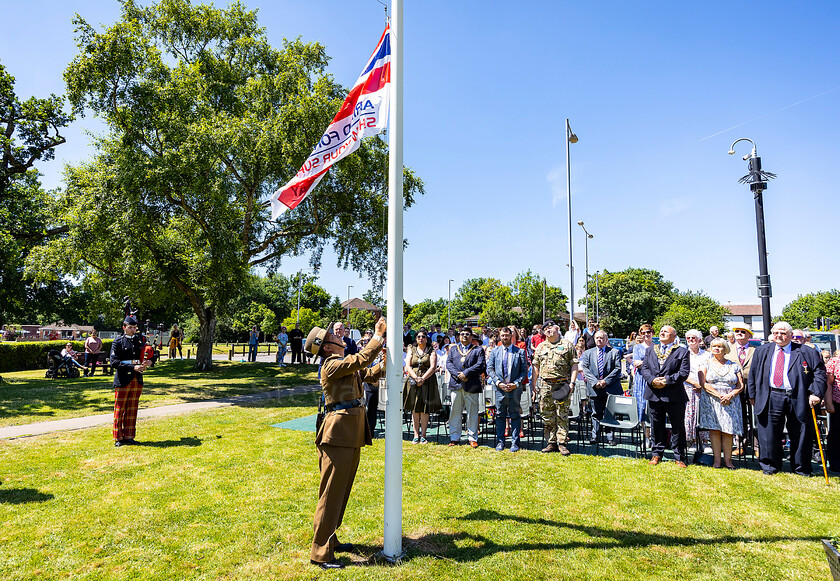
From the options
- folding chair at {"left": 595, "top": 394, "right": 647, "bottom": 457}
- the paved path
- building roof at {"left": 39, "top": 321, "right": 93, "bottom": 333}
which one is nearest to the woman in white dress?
folding chair at {"left": 595, "top": 394, "right": 647, "bottom": 457}

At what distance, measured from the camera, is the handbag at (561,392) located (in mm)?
8016

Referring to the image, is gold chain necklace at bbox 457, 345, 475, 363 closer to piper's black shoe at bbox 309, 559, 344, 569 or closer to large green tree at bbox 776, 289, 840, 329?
piper's black shoe at bbox 309, 559, 344, 569

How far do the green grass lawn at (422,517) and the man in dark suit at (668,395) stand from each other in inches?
13.1

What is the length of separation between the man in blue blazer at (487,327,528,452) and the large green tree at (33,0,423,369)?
12.0 meters

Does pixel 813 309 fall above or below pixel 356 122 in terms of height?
above

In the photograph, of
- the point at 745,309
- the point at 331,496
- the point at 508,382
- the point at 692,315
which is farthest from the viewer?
the point at 745,309

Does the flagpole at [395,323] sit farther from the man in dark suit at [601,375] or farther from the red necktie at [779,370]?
the red necktie at [779,370]

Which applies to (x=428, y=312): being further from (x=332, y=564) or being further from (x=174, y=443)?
(x=332, y=564)

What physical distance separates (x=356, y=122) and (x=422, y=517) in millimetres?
4476

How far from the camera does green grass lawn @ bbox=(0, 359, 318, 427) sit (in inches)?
482

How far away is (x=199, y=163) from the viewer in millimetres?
17281

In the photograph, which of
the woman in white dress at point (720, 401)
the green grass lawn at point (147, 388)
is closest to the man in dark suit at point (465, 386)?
Answer: the woman in white dress at point (720, 401)

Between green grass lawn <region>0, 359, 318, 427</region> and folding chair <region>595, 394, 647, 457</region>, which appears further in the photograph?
green grass lawn <region>0, 359, 318, 427</region>

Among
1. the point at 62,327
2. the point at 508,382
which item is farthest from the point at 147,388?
the point at 62,327
